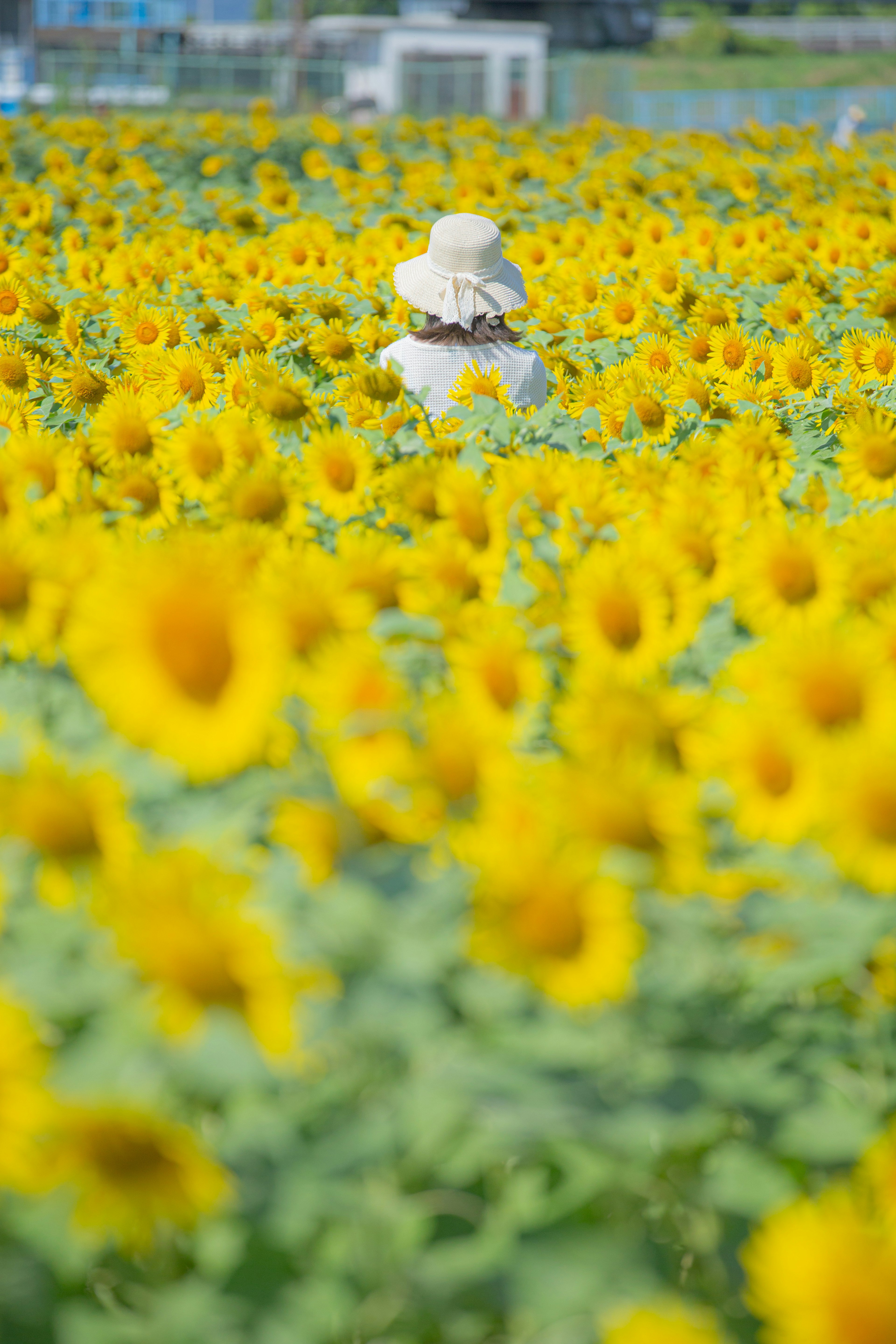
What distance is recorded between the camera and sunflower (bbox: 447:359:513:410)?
3.41 metres

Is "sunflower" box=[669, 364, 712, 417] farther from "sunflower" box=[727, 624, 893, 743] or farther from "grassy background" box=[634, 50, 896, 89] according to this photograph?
"grassy background" box=[634, 50, 896, 89]

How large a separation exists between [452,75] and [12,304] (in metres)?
21.2

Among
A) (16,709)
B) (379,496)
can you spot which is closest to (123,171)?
(379,496)

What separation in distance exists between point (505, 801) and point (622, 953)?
0.70 ft

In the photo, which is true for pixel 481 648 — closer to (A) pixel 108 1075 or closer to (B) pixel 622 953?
(B) pixel 622 953

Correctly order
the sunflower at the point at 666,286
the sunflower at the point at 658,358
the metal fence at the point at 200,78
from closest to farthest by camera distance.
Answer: the sunflower at the point at 658,358 < the sunflower at the point at 666,286 < the metal fence at the point at 200,78

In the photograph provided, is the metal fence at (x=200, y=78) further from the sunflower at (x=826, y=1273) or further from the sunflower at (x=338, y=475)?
the sunflower at (x=826, y=1273)

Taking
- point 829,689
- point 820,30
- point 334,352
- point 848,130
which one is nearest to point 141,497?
point 829,689

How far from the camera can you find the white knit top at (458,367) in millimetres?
4410

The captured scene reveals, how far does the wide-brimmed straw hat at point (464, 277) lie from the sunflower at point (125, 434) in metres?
2.05

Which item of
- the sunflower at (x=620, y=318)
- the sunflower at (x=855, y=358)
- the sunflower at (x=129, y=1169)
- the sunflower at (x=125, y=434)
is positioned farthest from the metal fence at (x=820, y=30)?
the sunflower at (x=129, y=1169)

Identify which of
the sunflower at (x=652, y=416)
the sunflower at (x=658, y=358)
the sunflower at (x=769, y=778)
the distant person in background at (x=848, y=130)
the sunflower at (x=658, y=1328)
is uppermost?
the sunflower at (x=769, y=778)

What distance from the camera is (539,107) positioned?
22062 mm

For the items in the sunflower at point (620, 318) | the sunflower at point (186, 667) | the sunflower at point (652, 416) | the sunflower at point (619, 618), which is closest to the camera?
the sunflower at point (186, 667)
